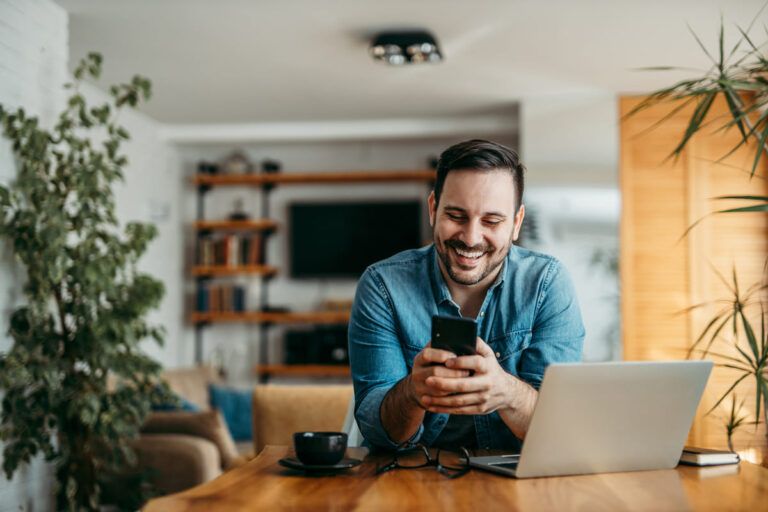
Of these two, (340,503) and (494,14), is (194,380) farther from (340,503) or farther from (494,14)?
(340,503)

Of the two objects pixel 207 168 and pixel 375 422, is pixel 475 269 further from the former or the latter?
pixel 207 168

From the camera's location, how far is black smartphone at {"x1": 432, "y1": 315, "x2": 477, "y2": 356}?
1293 millimetres

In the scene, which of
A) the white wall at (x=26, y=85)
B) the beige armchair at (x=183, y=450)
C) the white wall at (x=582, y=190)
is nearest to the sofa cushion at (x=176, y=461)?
the beige armchair at (x=183, y=450)

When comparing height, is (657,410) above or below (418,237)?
below

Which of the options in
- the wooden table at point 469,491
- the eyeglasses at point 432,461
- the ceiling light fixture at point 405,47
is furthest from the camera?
the ceiling light fixture at point 405,47

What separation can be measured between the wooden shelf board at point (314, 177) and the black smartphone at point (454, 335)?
500 centimetres

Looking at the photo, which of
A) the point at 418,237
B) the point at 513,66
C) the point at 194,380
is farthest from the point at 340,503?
the point at 418,237

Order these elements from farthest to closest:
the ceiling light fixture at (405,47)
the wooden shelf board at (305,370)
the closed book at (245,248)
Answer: the closed book at (245,248), the wooden shelf board at (305,370), the ceiling light fixture at (405,47)

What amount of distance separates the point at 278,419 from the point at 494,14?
7.22 feet

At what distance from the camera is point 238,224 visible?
21.4ft

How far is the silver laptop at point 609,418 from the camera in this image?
1.25 m

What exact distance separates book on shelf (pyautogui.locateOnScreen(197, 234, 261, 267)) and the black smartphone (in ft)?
17.5

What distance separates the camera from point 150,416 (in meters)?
3.89

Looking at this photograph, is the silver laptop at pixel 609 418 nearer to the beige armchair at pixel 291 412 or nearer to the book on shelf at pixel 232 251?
the beige armchair at pixel 291 412
